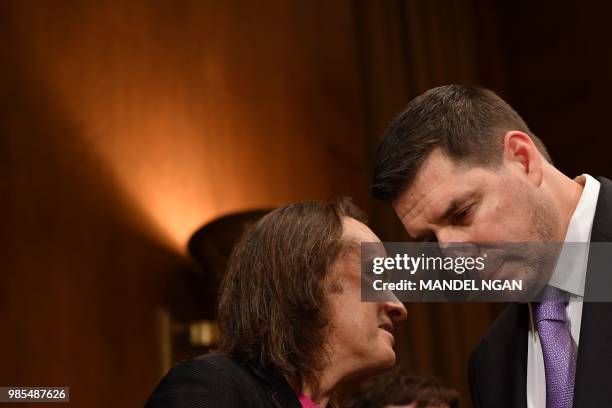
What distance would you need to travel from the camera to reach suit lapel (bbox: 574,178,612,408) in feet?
5.71

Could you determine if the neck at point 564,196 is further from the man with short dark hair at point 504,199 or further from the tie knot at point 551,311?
the tie knot at point 551,311

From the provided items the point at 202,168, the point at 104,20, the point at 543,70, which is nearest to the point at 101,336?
the point at 202,168

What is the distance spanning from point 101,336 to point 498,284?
184 cm

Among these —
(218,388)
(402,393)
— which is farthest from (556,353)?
(402,393)

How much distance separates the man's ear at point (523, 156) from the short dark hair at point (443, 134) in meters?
0.02

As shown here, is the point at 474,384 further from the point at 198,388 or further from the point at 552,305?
the point at 198,388

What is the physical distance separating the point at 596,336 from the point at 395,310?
0.50 metres

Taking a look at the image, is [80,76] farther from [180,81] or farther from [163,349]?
[163,349]

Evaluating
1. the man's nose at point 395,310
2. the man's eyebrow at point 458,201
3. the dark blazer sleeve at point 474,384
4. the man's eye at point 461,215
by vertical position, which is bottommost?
the dark blazer sleeve at point 474,384

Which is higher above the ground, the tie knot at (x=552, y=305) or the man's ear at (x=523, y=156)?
the man's ear at (x=523, y=156)

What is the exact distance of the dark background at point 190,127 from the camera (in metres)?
3.30

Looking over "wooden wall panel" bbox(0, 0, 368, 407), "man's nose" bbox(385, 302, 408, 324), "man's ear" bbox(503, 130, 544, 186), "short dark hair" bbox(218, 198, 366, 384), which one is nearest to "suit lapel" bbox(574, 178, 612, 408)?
"man's ear" bbox(503, 130, 544, 186)

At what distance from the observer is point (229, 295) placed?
7.08 feet

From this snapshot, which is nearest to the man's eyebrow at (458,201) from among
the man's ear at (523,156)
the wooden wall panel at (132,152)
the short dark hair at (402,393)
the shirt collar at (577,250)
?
the man's ear at (523,156)
